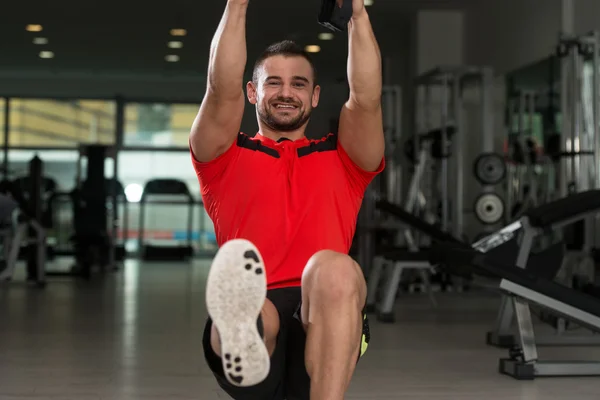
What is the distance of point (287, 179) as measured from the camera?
171 cm

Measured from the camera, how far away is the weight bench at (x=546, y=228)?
358 centimetres

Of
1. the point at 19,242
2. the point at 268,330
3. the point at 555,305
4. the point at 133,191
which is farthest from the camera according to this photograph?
the point at 133,191

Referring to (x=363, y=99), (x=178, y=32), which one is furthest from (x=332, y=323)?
(x=178, y=32)

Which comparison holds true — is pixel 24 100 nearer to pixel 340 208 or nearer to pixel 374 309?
pixel 374 309

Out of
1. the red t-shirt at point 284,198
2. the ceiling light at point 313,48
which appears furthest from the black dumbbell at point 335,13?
the ceiling light at point 313,48

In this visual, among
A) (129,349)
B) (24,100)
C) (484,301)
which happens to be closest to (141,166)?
(24,100)

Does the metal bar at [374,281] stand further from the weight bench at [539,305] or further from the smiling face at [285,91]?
the smiling face at [285,91]

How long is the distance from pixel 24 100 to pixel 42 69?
79 cm

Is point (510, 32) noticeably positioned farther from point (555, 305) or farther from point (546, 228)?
point (555, 305)

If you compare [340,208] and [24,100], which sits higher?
[24,100]

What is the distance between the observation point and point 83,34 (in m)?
9.39

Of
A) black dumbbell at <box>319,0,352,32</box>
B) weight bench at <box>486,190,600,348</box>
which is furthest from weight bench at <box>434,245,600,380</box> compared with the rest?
black dumbbell at <box>319,0,352,32</box>

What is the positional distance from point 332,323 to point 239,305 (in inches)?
7.3

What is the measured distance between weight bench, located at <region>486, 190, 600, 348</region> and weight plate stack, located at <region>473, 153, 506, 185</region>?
2921mm
